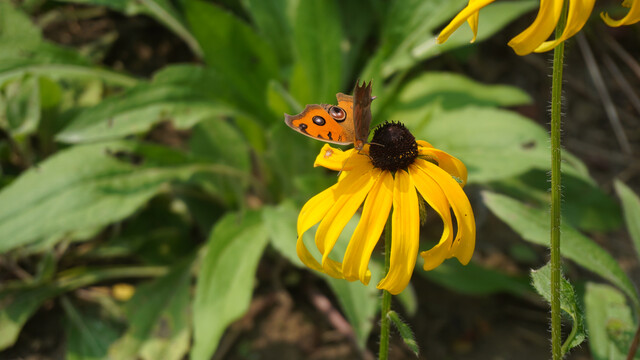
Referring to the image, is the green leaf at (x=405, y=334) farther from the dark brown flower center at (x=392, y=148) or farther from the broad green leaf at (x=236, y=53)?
the broad green leaf at (x=236, y=53)

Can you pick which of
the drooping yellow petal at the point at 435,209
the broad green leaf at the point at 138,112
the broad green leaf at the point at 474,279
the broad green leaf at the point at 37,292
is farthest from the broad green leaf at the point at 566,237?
the broad green leaf at the point at 37,292

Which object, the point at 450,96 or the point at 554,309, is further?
the point at 450,96

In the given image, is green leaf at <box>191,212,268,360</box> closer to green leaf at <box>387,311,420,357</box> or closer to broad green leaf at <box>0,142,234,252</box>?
broad green leaf at <box>0,142,234,252</box>

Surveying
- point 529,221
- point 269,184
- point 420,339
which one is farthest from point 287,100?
point 420,339

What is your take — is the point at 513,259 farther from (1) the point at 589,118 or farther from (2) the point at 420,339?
(1) the point at 589,118

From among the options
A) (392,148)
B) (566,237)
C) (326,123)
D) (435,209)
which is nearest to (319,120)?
(326,123)

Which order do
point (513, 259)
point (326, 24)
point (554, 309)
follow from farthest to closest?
point (513, 259) < point (326, 24) < point (554, 309)
